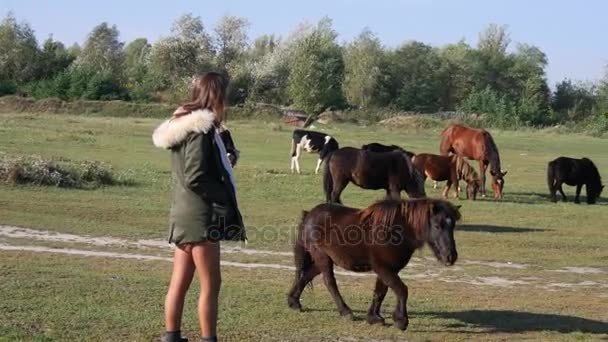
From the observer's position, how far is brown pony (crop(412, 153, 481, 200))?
78.9 ft

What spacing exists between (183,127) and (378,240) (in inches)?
113

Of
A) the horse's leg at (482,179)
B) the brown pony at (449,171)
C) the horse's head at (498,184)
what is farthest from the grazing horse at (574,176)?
the brown pony at (449,171)

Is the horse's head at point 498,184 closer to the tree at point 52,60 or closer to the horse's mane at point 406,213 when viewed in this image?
the horse's mane at point 406,213

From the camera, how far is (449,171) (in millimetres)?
24250

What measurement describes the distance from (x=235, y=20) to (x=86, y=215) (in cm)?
7053

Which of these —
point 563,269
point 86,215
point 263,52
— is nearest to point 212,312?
point 563,269

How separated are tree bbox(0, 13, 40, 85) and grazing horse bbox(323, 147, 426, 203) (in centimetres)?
6097

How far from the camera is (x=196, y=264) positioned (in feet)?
21.8

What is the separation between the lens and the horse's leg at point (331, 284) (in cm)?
898

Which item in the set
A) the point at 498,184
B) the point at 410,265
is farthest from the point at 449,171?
the point at 410,265

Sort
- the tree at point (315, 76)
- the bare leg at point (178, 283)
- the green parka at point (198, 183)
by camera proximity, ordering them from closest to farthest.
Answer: the green parka at point (198, 183), the bare leg at point (178, 283), the tree at point (315, 76)

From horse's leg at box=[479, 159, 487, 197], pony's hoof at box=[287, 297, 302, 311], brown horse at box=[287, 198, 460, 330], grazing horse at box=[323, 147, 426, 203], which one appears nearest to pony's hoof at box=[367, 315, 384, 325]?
brown horse at box=[287, 198, 460, 330]

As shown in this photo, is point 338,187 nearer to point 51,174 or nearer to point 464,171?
point 464,171

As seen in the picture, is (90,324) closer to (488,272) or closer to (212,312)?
(212,312)
